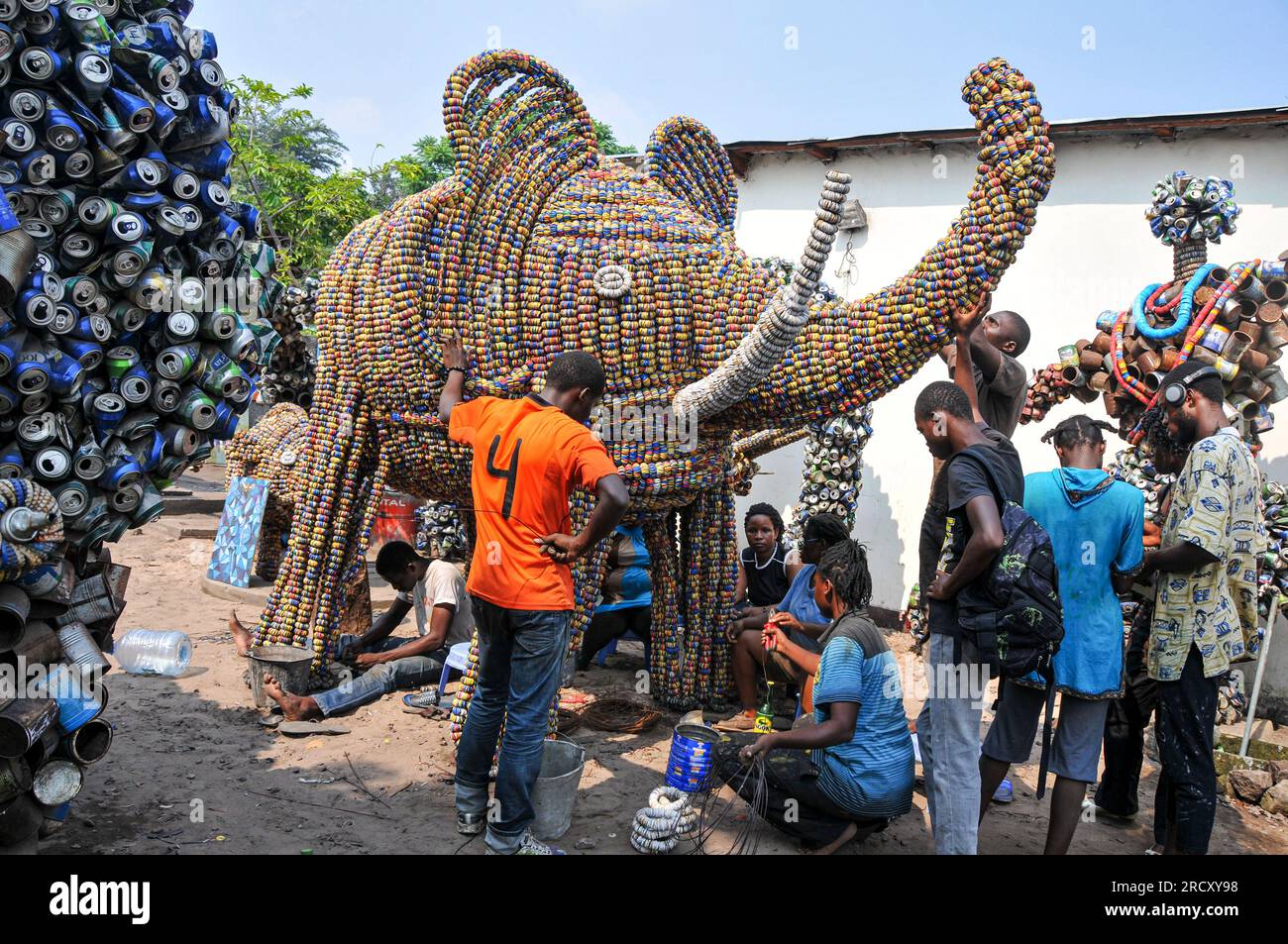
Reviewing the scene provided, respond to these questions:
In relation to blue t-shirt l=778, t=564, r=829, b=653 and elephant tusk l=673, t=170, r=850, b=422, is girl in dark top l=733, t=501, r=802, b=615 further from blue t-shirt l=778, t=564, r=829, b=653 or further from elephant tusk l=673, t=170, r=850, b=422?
elephant tusk l=673, t=170, r=850, b=422

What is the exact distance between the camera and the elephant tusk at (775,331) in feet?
14.0

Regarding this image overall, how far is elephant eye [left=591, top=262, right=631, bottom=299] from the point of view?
5059mm

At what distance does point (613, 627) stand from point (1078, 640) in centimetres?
378

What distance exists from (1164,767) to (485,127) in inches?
185

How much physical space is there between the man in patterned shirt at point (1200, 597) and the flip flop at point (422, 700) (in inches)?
158

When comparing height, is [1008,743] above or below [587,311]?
below

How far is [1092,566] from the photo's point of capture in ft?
13.8

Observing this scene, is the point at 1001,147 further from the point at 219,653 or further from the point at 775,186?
the point at 775,186

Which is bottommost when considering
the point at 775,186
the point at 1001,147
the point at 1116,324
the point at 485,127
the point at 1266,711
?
the point at 1266,711

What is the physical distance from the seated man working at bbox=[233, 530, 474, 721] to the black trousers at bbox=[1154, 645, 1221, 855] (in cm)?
413

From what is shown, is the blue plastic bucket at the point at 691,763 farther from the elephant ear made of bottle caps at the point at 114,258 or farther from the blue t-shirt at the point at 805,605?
the elephant ear made of bottle caps at the point at 114,258

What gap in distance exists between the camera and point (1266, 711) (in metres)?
7.22
